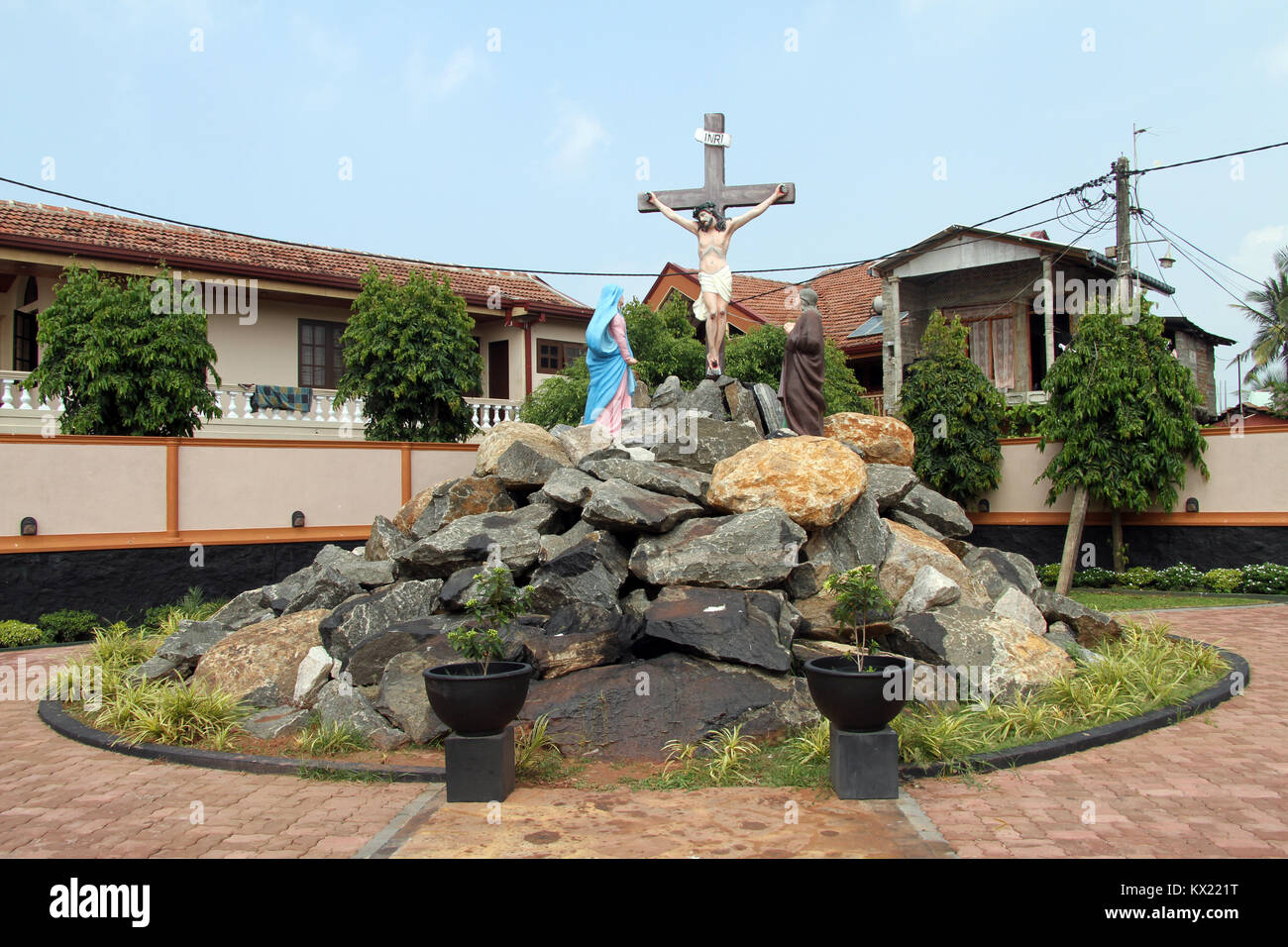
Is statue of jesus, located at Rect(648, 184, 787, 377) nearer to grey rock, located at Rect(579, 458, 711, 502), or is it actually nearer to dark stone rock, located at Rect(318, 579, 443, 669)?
grey rock, located at Rect(579, 458, 711, 502)

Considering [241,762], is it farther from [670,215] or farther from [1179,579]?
[1179,579]

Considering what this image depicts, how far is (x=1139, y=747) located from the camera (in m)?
7.01

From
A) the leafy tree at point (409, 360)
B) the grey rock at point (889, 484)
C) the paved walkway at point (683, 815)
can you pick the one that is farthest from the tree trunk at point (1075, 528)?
the leafy tree at point (409, 360)

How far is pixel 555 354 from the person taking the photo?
84.8ft

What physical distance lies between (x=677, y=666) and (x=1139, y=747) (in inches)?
132

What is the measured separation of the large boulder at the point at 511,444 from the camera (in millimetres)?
12089

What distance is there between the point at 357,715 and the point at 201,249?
1699 centimetres

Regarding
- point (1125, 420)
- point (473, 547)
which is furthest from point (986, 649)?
point (1125, 420)

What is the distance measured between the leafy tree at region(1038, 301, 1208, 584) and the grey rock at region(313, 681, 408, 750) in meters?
12.1

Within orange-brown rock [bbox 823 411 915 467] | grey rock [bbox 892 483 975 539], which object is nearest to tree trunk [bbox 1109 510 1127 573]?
orange-brown rock [bbox 823 411 915 467]

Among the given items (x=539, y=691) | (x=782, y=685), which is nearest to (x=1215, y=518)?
(x=782, y=685)

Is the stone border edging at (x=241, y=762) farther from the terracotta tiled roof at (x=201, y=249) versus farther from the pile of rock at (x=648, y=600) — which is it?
the terracotta tiled roof at (x=201, y=249)

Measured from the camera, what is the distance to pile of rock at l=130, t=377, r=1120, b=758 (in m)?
7.37

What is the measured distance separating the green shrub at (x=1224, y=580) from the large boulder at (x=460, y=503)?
1127 centimetres
